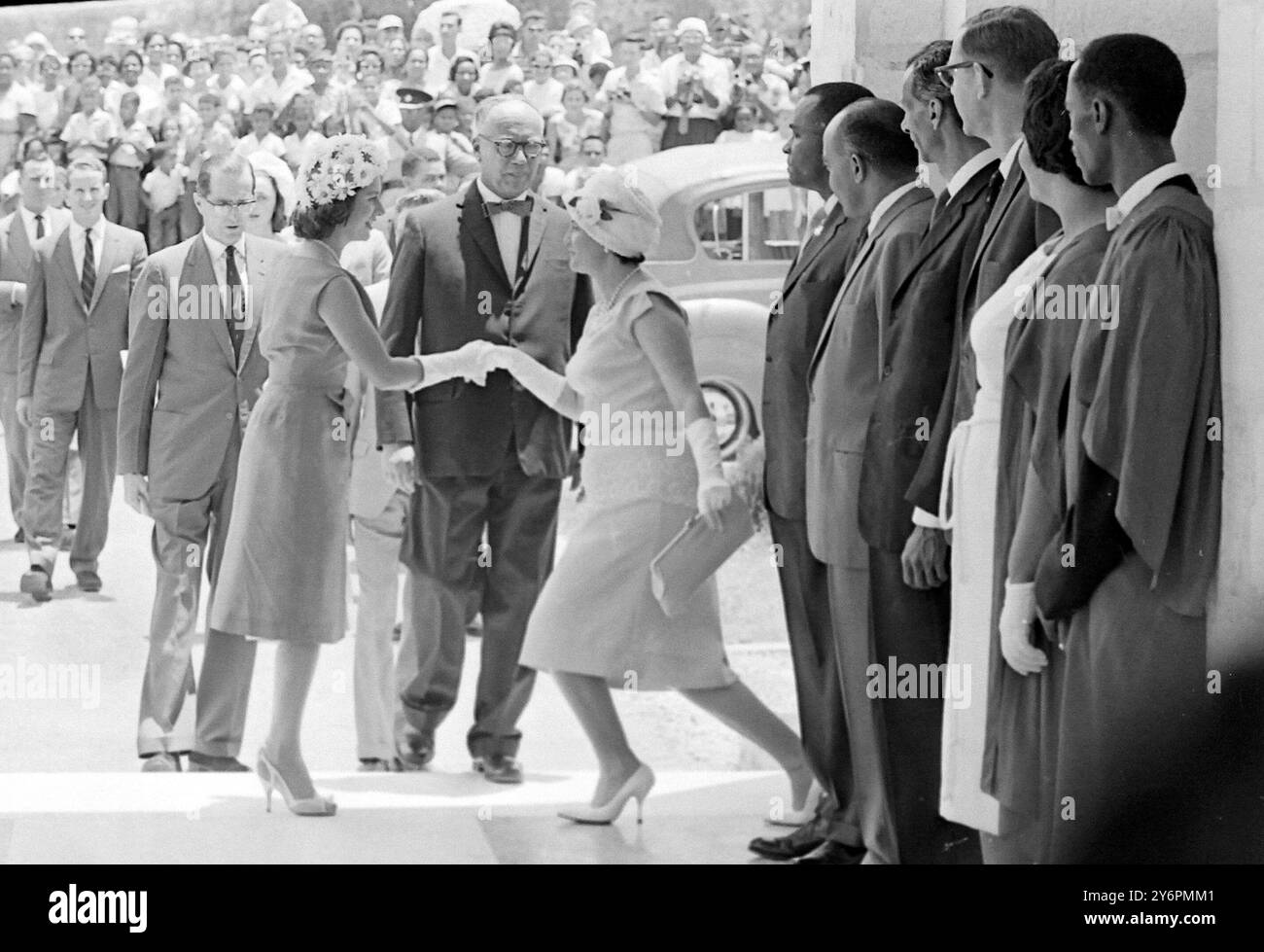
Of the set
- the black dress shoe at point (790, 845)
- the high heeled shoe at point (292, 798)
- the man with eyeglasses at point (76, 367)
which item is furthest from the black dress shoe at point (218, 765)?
the black dress shoe at point (790, 845)

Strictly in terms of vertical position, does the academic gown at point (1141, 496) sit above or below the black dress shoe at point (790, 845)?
above

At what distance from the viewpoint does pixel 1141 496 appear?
4.70 m

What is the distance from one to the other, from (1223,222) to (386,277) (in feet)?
6.39

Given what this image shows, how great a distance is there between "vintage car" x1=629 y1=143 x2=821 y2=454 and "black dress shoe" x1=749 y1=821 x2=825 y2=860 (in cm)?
91

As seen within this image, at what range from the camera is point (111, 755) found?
Answer: 611 centimetres

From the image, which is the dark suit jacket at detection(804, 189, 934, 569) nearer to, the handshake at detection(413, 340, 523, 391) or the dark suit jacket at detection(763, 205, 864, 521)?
the dark suit jacket at detection(763, 205, 864, 521)

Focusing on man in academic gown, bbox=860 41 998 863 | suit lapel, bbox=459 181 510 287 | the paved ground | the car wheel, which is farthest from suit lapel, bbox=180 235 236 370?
man in academic gown, bbox=860 41 998 863

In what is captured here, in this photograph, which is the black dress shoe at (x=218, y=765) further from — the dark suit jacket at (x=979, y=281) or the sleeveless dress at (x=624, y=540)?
the dark suit jacket at (x=979, y=281)

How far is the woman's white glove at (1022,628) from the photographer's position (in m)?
4.85

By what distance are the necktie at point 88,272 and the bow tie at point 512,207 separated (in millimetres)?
1104

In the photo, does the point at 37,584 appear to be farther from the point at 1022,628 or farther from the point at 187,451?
the point at 1022,628
